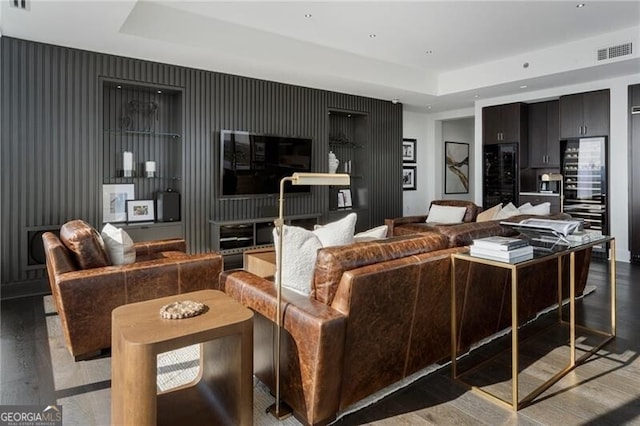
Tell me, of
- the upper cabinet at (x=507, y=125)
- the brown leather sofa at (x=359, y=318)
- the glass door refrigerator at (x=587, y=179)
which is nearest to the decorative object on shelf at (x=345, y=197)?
the upper cabinet at (x=507, y=125)

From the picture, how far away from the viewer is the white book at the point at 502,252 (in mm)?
2115

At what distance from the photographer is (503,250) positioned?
2135mm

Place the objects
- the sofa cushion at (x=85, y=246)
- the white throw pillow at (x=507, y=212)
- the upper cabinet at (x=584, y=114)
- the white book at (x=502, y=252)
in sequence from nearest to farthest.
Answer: the white book at (x=502, y=252)
the sofa cushion at (x=85, y=246)
the white throw pillow at (x=507, y=212)
the upper cabinet at (x=584, y=114)

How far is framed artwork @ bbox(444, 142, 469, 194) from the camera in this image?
892 cm

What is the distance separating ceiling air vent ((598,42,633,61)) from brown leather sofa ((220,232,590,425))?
13.9ft

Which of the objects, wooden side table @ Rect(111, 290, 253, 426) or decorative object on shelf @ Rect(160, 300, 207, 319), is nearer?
wooden side table @ Rect(111, 290, 253, 426)

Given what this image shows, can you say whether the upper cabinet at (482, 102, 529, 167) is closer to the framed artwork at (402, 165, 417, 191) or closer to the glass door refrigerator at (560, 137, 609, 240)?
the glass door refrigerator at (560, 137, 609, 240)

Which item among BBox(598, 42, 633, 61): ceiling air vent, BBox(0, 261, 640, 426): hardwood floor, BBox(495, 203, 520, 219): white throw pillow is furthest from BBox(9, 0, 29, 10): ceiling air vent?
BBox(598, 42, 633, 61): ceiling air vent

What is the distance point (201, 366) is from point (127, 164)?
336 centimetres

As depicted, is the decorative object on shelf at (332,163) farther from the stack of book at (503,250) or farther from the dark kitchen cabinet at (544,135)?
the stack of book at (503,250)

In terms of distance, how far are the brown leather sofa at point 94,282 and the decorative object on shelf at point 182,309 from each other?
1.01m

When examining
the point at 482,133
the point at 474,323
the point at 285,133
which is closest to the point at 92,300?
the point at 474,323

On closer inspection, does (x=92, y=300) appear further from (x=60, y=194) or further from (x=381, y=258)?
(x=60, y=194)

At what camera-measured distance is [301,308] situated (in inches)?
75.2
